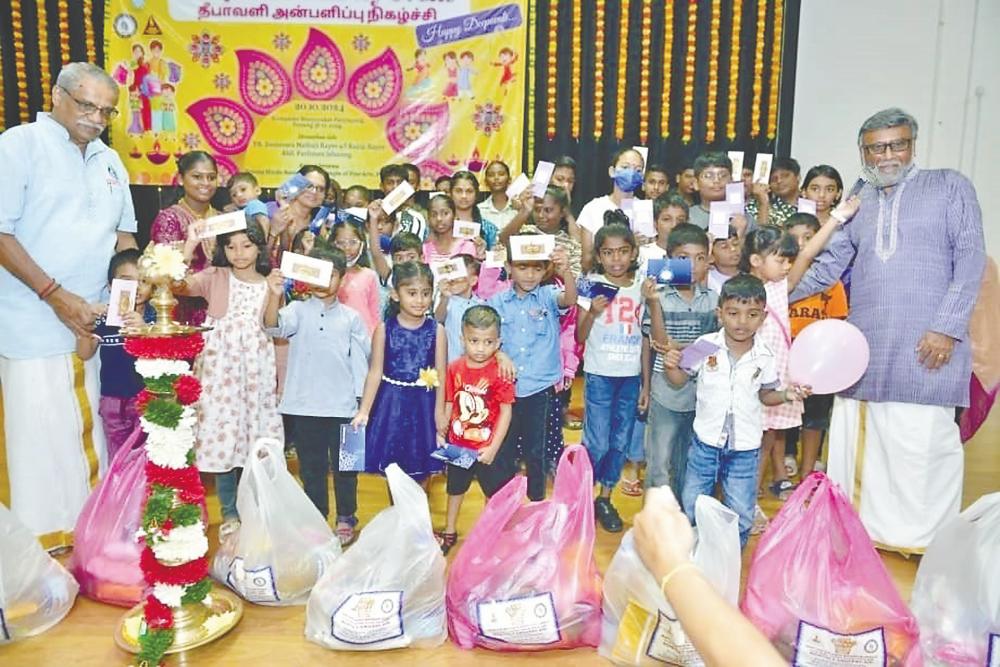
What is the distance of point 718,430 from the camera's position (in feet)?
8.43

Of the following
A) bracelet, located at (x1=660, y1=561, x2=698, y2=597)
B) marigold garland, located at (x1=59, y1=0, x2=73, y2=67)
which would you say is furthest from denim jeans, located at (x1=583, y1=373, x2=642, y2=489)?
marigold garland, located at (x1=59, y1=0, x2=73, y2=67)

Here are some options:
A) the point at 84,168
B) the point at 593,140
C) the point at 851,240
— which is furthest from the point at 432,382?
the point at 593,140

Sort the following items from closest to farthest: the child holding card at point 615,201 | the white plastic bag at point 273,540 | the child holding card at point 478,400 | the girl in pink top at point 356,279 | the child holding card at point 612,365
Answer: the white plastic bag at point 273,540
the child holding card at point 478,400
the child holding card at point 612,365
the girl in pink top at point 356,279
the child holding card at point 615,201

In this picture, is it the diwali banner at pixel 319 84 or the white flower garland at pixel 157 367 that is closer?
the white flower garland at pixel 157 367

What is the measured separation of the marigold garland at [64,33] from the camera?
554 centimetres

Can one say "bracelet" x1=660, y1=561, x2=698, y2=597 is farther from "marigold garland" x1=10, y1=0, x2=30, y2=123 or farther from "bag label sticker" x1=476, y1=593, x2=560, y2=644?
"marigold garland" x1=10, y1=0, x2=30, y2=123

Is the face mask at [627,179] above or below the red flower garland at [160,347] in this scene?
above

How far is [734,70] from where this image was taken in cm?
557

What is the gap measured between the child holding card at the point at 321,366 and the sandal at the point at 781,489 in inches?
73.6

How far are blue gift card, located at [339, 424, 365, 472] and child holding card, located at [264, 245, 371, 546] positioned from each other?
0.33 feet

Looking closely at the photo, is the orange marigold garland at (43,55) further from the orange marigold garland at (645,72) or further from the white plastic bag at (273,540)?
the white plastic bag at (273,540)

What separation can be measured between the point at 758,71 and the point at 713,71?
1.03ft

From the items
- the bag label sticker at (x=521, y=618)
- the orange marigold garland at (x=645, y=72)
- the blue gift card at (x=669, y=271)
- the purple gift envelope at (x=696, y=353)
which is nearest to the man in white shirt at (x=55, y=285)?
the bag label sticker at (x=521, y=618)

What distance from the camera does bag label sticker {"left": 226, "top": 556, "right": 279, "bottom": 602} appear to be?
7.90 ft
